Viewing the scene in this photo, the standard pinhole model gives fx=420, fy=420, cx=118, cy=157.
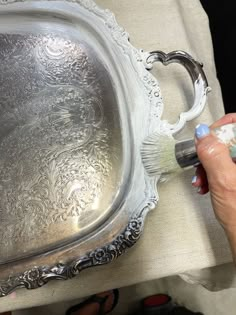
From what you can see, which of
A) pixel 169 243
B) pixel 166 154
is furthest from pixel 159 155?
pixel 169 243

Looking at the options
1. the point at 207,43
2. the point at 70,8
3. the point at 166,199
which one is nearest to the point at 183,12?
the point at 207,43

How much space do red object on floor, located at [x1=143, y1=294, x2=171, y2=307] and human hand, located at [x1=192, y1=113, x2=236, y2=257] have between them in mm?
446

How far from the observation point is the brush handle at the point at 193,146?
458 millimetres

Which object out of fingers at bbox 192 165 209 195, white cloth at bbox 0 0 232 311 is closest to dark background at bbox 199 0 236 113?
white cloth at bbox 0 0 232 311

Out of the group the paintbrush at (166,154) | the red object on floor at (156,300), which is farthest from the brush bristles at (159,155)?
the red object on floor at (156,300)

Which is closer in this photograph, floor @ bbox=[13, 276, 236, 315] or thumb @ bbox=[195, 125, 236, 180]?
thumb @ bbox=[195, 125, 236, 180]

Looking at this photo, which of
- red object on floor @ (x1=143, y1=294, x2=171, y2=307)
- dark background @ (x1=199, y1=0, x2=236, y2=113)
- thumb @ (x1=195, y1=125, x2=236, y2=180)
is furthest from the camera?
dark background @ (x1=199, y1=0, x2=236, y2=113)

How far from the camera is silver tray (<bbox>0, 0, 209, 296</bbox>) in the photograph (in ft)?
1.63

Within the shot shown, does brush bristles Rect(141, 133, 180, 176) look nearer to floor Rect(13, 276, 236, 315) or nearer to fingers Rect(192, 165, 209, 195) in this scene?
fingers Rect(192, 165, 209, 195)

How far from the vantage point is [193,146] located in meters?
0.49

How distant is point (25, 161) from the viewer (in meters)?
0.56

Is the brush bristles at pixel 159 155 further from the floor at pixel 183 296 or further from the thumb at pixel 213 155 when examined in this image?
the floor at pixel 183 296

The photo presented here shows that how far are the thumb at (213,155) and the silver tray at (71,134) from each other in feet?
0.24

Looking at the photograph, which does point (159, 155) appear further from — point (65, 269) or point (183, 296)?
point (183, 296)
